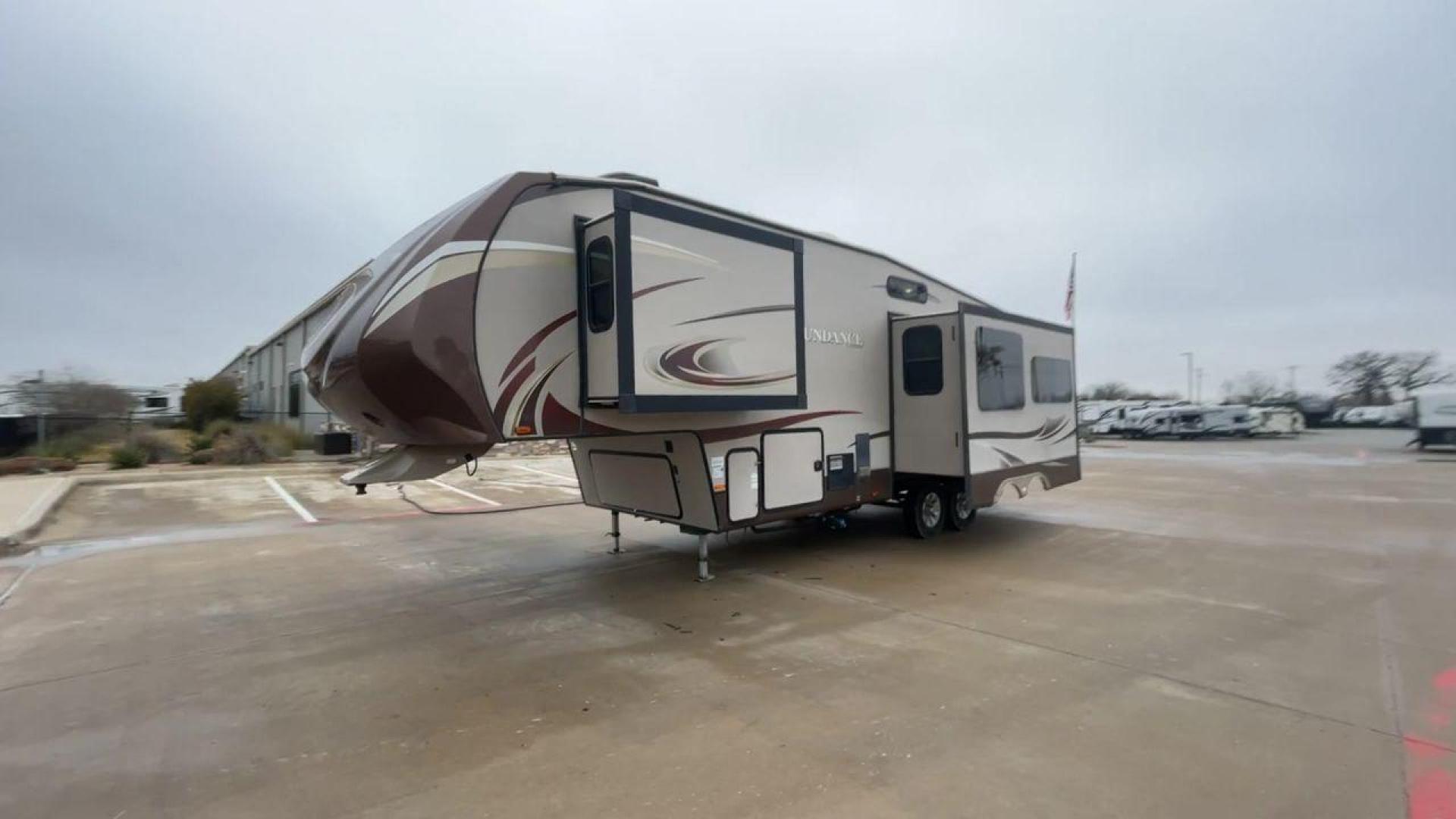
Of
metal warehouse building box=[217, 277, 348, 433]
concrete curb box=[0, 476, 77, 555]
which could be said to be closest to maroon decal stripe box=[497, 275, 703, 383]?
concrete curb box=[0, 476, 77, 555]

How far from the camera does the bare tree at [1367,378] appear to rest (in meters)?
61.6

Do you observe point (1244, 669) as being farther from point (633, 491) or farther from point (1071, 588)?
point (633, 491)

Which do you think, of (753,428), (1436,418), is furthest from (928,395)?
(1436,418)

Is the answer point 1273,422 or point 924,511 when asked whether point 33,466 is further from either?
point 1273,422

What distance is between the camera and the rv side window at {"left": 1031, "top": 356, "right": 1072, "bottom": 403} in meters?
9.05

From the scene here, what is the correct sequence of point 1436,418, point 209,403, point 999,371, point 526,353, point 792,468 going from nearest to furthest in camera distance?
point 526,353, point 792,468, point 999,371, point 1436,418, point 209,403

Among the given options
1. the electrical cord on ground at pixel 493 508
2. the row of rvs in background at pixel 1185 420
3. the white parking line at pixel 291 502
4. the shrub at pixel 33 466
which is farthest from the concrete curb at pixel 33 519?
the row of rvs in background at pixel 1185 420

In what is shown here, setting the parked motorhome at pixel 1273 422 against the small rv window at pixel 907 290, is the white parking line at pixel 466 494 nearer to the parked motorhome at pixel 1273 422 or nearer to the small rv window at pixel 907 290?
the small rv window at pixel 907 290

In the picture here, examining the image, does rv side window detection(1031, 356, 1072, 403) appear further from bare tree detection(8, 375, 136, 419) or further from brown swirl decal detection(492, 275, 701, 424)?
bare tree detection(8, 375, 136, 419)

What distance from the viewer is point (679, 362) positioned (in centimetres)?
544

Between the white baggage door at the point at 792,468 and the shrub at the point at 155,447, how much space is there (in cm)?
2012

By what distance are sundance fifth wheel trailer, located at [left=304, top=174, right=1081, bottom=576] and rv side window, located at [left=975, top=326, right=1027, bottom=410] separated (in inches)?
1.1

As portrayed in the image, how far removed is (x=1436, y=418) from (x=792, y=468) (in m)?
27.4

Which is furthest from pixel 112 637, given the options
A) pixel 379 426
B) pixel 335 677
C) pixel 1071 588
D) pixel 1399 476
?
pixel 1399 476
